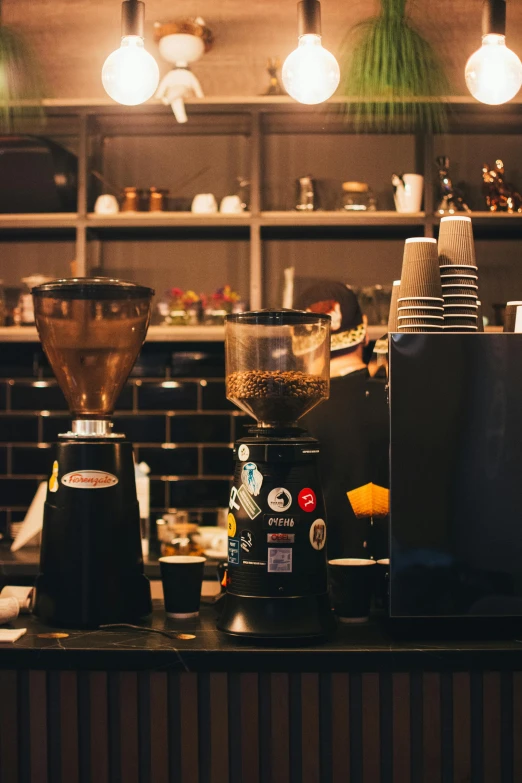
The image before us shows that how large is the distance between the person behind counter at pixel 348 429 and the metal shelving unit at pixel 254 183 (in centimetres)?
73

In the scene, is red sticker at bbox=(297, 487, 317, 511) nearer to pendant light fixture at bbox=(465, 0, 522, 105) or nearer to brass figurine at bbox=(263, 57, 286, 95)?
pendant light fixture at bbox=(465, 0, 522, 105)

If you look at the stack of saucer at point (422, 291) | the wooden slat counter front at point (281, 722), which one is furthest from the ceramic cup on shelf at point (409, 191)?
the wooden slat counter front at point (281, 722)

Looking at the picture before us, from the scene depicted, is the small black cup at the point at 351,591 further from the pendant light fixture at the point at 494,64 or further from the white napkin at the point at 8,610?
the pendant light fixture at the point at 494,64

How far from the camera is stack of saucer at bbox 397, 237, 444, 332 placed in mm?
1443

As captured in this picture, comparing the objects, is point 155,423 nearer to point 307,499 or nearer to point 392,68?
point 392,68

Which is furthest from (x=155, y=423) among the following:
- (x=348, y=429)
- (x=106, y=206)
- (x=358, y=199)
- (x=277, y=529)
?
(x=277, y=529)

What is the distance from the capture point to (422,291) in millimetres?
1445

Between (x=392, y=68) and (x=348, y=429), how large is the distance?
1.53m

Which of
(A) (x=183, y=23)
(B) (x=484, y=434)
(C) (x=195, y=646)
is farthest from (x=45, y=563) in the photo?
(A) (x=183, y=23)

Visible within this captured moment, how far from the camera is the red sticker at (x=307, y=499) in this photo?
1.40 m

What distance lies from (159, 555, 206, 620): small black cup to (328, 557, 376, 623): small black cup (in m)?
0.24

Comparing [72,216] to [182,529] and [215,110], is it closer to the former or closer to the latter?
[215,110]

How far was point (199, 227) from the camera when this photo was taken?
10.4ft

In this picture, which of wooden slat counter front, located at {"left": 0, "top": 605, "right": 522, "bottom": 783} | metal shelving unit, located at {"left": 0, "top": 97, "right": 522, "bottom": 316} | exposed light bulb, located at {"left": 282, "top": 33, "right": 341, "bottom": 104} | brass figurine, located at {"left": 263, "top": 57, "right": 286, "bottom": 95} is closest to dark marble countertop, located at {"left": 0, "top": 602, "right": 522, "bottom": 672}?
wooden slat counter front, located at {"left": 0, "top": 605, "right": 522, "bottom": 783}
